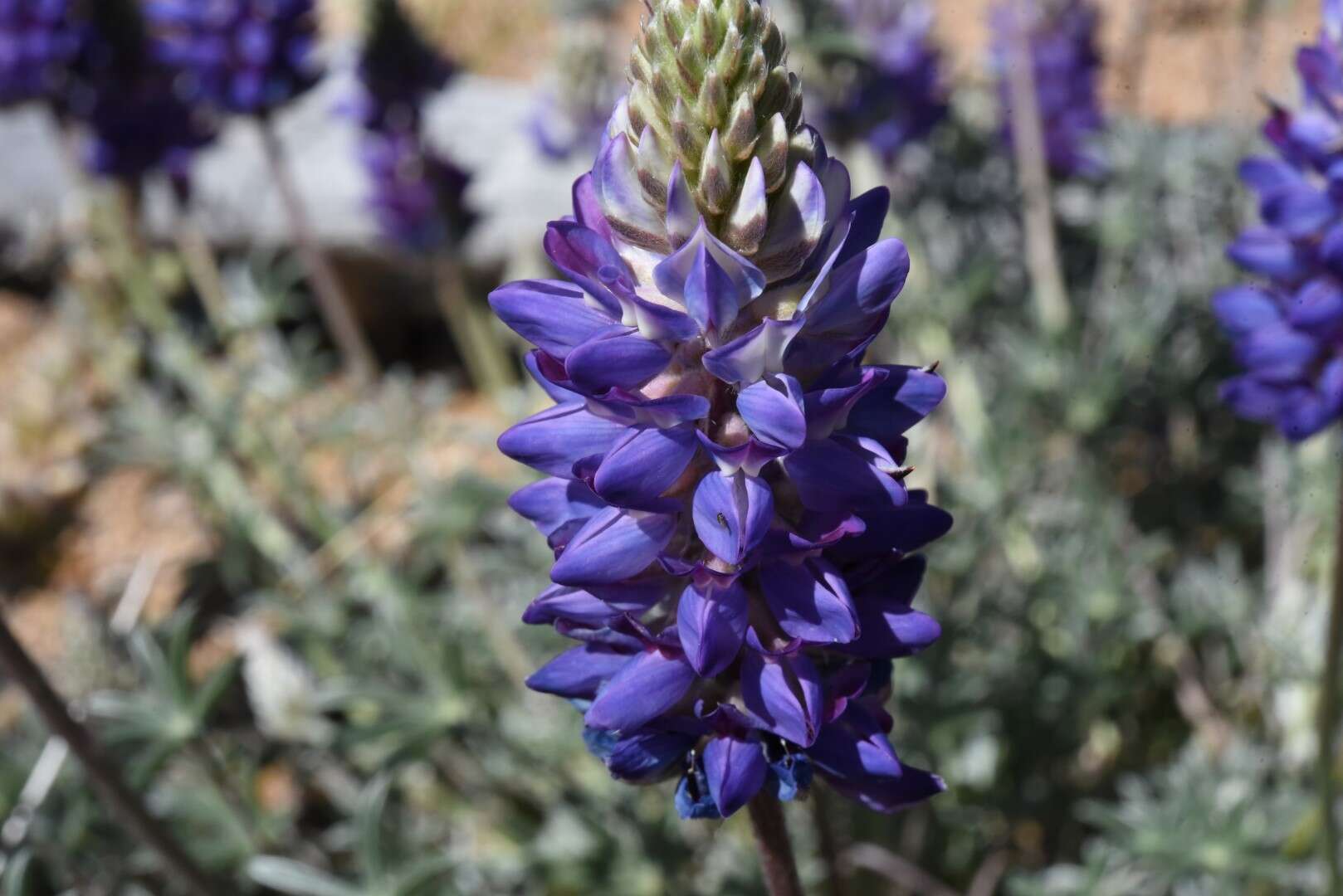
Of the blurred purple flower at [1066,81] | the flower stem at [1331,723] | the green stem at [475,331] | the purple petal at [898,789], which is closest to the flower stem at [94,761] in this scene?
the purple petal at [898,789]

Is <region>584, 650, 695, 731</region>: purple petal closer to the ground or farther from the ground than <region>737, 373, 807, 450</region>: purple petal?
closer to the ground

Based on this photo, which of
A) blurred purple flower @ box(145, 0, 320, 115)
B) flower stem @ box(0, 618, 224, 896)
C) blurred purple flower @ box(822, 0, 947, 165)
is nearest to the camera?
flower stem @ box(0, 618, 224, 896)

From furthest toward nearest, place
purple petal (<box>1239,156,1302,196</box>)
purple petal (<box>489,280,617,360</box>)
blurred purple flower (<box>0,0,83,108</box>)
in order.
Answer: blurred purple flower (<box>0,0,83,108</box>) < purple petal (<box>1239,156,1302,196</box>) < purple petal (<box>489,280,617,360</box>)

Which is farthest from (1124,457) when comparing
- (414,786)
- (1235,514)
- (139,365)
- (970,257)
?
(139,365)

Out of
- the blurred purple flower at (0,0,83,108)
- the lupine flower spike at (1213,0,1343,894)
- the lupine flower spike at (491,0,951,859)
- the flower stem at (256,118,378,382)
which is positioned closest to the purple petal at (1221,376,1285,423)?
the lupine flower spike at (1213,0,1343,894)

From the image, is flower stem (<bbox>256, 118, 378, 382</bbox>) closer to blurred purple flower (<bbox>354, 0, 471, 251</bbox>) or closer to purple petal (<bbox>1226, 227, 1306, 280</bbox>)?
blurred purple flower (<bbox>354, 0, 471, 251</bbox>)

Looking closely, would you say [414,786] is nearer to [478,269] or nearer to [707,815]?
[707,815]

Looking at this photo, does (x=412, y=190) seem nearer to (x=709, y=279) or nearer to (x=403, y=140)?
(x=403, y=140)
